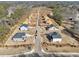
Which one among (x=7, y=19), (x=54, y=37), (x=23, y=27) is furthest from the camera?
(x=7, y=19)

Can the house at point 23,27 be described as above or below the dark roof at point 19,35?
above

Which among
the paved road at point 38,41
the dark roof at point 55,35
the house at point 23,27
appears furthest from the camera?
the house at point 23,27

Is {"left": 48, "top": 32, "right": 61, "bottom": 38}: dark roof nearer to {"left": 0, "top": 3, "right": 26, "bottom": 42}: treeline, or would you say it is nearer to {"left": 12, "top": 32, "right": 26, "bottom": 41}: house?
{"left": 12, "top": 32, "right": 26, "bottom": 41}: house

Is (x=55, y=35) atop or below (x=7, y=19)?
below

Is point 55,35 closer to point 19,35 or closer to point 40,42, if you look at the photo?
point 40,42

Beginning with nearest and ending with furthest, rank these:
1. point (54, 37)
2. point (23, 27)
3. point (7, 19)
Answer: point (54, 37) < point (23, 27) < point (7, 19)

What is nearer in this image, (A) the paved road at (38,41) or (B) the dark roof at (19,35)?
(A) the paved road at (38,41)

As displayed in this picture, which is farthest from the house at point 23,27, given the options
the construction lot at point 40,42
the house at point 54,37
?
the house at point 54,37

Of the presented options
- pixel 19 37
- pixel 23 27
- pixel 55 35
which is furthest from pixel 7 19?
pixel 55 35

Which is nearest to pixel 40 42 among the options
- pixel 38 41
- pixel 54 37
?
pixel 38 41

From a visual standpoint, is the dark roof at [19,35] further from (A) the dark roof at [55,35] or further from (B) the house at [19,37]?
(A) the dark roof at [55,35]

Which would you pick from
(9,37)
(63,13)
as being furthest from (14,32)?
(63,13)

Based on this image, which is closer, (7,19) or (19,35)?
(19,35)
